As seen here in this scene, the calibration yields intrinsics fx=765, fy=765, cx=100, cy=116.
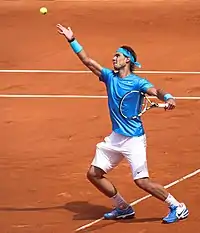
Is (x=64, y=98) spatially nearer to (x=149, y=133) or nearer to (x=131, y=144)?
(x=149, y=133)

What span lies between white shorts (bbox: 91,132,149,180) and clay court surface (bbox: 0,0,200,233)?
80 centimetres

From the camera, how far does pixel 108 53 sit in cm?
2155

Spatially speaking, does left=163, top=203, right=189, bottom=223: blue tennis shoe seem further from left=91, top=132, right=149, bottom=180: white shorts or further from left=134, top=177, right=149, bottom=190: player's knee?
left=91, top=132, right=149, bottom=180: white shorts

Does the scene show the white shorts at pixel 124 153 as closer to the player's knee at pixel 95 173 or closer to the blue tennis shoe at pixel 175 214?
the player's knee at pixel 95 173

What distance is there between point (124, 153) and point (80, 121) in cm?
536

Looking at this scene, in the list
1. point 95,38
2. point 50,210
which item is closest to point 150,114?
point 50,210

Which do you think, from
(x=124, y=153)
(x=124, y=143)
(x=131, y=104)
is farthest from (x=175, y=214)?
(x=131, y=104)

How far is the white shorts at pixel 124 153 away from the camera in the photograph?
9.86 meters

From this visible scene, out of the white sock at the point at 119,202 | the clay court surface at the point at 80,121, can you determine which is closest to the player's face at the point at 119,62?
the white sock at the point at 119,202

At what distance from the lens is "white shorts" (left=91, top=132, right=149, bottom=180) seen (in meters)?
9.86

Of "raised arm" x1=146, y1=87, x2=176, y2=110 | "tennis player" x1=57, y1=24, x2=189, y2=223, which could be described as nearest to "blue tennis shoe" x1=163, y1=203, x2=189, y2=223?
"tennis player" x1=57, y1=24, x2=189, y2=223

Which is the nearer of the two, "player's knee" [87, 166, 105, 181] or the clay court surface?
"player's knee" [87, 166, 105, 181]

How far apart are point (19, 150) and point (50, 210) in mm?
3016

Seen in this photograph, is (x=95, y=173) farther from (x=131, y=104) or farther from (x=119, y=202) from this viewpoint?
(x=131, y=104)
